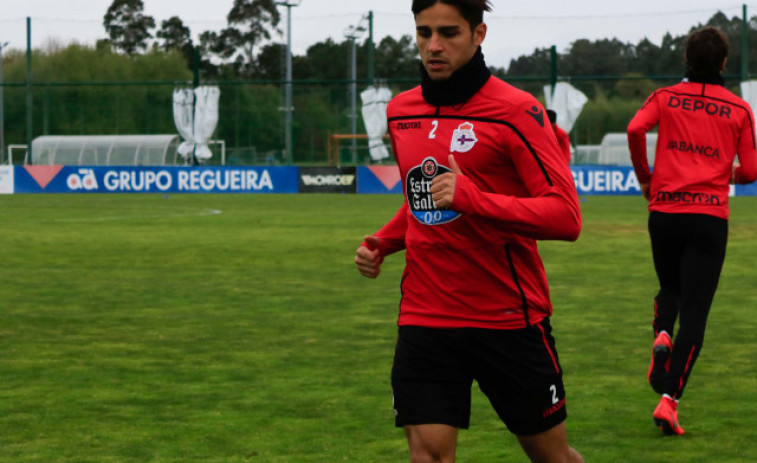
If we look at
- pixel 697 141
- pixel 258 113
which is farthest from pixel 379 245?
pixel 258 113

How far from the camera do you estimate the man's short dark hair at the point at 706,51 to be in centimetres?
624

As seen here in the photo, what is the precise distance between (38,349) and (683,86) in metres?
4.93

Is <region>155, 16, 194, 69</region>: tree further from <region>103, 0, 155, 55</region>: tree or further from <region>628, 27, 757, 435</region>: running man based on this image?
<region>628, 27, 757, 435</region>: running man

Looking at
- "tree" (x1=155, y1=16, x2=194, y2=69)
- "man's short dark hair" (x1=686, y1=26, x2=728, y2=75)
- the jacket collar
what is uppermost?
"tree" (x1=155, y1=16, x2=194, y2=69)

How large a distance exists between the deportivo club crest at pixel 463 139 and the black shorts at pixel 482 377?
0.58 metres

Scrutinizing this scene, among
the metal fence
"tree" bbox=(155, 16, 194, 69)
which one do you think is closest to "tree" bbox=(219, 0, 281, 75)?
"tree" bbox=(155, 16, 194, 69)

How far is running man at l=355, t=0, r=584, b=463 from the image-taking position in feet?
13.2

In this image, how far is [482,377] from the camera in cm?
415

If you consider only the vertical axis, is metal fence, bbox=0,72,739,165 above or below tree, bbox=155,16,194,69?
below

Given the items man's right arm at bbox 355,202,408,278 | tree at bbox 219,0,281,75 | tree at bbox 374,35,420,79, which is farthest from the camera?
tree at bbox 219,0,281,75

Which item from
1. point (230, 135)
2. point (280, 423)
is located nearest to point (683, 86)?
point (280, 423)

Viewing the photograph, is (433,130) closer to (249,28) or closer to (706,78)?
(706,78)

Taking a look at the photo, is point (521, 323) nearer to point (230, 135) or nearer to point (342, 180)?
point (342, 180)

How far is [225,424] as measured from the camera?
259 inches
